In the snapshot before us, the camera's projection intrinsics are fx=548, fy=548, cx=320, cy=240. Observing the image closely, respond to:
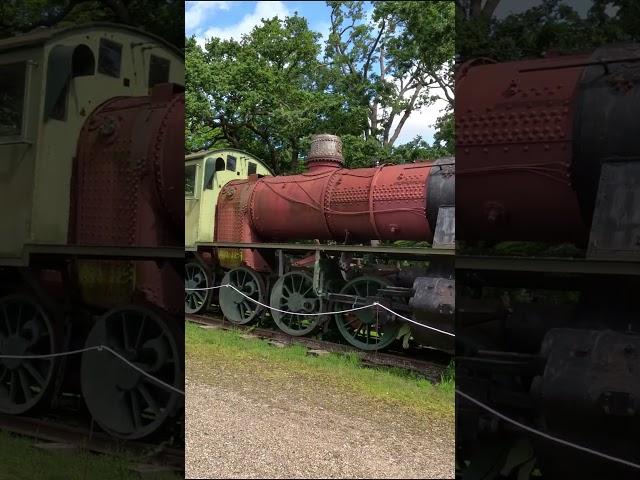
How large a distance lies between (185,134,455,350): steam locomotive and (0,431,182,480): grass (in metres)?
0.80

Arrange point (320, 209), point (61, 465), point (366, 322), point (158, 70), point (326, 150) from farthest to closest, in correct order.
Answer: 1. point (320, 209)
2. point (366, 322)
3. point (61, 465)
4. point (158, 70)
5. point (326, 150)

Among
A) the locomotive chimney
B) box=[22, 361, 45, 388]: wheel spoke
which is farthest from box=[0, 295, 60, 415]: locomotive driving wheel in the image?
the locomotive chimney

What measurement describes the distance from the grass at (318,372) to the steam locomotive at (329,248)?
21cm

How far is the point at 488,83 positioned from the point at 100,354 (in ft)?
7.59

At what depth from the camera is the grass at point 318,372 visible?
1710 mm

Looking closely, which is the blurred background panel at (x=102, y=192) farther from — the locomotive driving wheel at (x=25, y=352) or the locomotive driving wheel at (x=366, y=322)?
the locomotive driving wheel at (x=366, y=322)

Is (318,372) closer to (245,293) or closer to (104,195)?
(104,195)

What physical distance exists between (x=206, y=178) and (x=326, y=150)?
2.01 m

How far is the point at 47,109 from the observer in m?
2.84

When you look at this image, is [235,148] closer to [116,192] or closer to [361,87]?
[361,87]

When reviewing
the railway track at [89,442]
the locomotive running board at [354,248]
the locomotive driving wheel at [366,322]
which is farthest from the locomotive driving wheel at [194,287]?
the locomotive driving wheel at [366,322]

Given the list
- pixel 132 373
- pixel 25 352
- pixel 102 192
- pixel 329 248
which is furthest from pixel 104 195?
pixel 329 248

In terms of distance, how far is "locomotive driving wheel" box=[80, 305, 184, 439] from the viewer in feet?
8.73

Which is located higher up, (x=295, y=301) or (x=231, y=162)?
(x=231, y=162)
